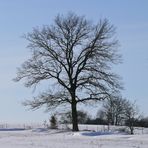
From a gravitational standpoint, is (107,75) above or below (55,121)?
above

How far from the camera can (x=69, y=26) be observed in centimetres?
5541

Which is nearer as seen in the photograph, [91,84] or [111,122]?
[91,84]

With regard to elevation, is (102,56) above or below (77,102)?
above

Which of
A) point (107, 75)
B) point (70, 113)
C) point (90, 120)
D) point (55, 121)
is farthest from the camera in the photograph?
point (90, 120)

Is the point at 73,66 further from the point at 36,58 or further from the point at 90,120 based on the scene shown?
the point at 90,120

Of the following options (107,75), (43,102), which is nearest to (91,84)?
(107,75)

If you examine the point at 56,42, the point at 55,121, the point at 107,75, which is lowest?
the point at 55,121

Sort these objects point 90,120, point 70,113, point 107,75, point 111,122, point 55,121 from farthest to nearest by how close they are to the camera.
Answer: point 90,120 < point 111,122 < point 55,121 < point 70,113 < point 107,75

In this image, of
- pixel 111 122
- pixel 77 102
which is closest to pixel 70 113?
pixel 77 102

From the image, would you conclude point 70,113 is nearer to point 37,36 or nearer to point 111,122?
point 37,36

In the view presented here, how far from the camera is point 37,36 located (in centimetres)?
5622

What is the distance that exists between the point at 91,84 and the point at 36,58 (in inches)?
255

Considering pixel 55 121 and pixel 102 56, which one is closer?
pixel 102 56

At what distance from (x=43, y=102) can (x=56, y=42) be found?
647 centimetres
